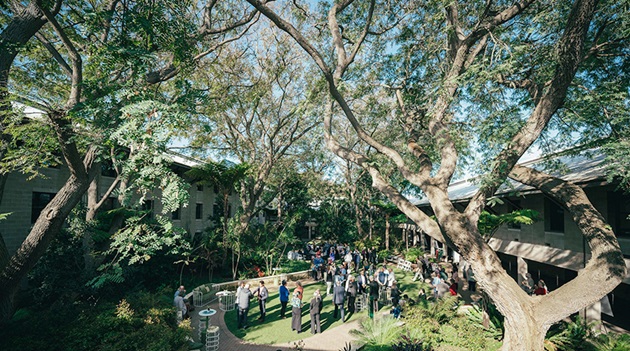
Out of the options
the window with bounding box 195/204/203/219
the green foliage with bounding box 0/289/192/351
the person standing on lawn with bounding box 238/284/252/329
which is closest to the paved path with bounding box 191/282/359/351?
the person standing on lawn with bounding box 238/284/252/329

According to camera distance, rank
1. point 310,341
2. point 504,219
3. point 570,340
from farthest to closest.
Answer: point 504,219 → point 310,341 → point 570,340

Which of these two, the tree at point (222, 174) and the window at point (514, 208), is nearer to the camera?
the window at point (514, 208)

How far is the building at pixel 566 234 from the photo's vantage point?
9750 millimetres

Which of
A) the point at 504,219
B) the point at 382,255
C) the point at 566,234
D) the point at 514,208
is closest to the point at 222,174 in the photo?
the point at 504,219

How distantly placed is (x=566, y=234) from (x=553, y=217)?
4.40 ft

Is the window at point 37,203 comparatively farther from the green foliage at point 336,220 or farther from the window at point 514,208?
the green foliage at point 336,220

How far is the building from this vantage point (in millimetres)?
9750

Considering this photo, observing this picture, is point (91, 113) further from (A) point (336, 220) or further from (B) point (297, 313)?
(A) point (336, 220)

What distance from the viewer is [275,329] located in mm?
10281

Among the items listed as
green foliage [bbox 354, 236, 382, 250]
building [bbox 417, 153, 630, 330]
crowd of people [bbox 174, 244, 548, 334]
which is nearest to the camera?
building [bbox 417, 153, 630, 330]

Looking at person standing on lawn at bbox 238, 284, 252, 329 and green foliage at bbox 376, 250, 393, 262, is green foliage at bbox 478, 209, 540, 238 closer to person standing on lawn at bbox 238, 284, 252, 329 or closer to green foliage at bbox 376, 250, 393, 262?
person standing on lawn at bbox 238, 284, 252, 329

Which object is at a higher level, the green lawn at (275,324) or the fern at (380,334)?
the fern at (380,334)

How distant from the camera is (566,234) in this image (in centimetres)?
1186

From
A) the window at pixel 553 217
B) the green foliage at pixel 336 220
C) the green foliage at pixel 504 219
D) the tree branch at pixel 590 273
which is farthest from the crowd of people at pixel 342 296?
the green foliage at pixel 336 220
